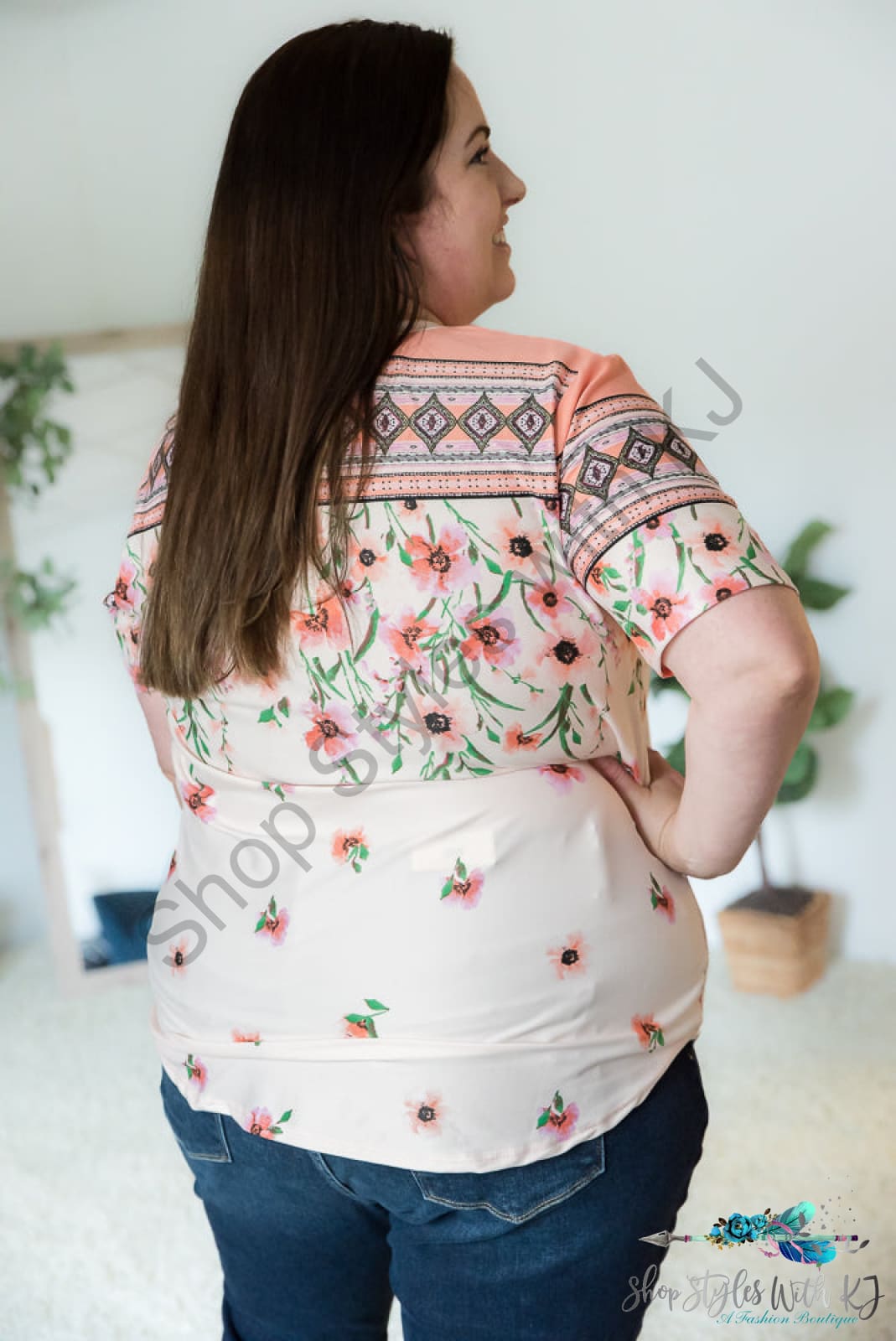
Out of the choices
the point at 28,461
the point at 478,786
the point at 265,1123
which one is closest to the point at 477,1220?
the point at 265,1123

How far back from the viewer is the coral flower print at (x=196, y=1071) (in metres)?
0.83

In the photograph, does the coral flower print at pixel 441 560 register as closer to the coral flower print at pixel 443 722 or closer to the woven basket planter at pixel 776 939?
the coral flower print at pixel 443 722

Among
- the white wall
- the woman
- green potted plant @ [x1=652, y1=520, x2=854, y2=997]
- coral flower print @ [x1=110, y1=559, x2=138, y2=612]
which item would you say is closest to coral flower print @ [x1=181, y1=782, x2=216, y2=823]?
the woman

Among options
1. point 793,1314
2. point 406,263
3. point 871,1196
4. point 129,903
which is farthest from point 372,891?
point 129,903

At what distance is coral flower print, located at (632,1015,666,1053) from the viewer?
0.76 m

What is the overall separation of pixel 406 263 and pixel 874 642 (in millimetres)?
2157

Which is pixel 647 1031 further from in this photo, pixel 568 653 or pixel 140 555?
pixel 140 555

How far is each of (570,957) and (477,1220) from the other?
0.59ft

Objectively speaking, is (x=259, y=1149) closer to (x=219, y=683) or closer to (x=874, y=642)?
(x=219, y=683)

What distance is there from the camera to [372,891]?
0.76 meters

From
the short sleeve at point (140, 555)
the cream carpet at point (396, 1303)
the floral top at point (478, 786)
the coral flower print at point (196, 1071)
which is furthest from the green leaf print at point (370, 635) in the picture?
the cream carpet at point (396, 1303)

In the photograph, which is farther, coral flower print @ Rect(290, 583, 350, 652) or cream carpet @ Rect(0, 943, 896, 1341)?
cream carpet @ Rect(0, 943, 896, 1341)

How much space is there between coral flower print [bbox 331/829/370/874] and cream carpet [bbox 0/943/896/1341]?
4.40 feet

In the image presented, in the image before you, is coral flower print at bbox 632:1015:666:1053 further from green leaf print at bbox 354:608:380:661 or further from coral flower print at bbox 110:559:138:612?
coral flower print at bbox 110:559:138:612
